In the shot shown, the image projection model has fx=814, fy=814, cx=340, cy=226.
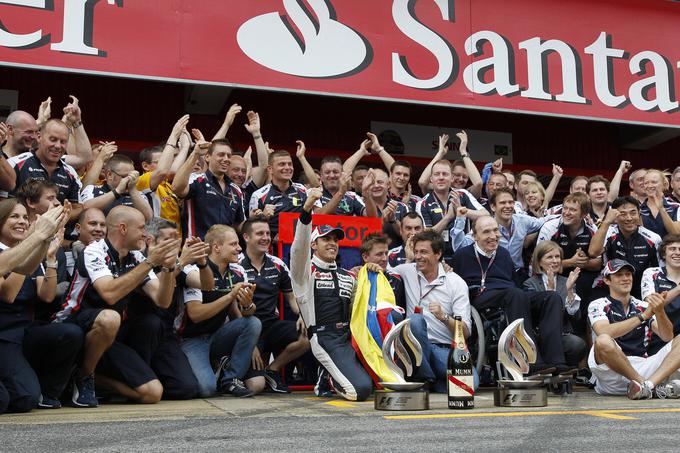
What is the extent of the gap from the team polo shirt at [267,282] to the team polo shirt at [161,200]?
94 cm

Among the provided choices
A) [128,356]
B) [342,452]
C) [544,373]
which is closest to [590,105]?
[544,373]

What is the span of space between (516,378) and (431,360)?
1668 millimetres

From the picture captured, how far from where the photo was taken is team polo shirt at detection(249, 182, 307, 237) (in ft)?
27.8

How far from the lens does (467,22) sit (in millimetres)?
11336

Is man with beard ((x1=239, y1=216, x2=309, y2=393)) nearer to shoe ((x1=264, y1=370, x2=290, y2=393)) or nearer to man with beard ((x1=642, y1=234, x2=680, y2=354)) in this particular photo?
shoe ((x1=264, y1=370, x2=290, y2=393))

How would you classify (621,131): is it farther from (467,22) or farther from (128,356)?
(128,356)

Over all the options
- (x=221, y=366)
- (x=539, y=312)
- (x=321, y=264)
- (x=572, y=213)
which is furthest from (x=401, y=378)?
(x=572, y=213)

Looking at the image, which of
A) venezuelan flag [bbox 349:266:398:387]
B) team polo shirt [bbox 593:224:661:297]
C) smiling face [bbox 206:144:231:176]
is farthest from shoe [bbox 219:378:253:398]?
team polo shirt [bbox 593:224:661:297]

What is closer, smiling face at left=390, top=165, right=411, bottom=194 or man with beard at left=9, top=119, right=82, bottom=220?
man with beard at left=9, top=119, right=82, bottom=220

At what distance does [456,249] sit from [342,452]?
513 cm

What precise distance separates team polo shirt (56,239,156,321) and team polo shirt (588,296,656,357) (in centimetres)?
425

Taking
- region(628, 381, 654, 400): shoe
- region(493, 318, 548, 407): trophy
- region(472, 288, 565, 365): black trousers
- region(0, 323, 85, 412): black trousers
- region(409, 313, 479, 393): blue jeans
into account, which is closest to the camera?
region(0, 323, 85, 412): black trousers

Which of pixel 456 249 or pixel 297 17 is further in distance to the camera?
pixel 297 17

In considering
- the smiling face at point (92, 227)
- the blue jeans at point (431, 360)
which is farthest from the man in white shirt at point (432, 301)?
the smiling face at point (92, 227)
